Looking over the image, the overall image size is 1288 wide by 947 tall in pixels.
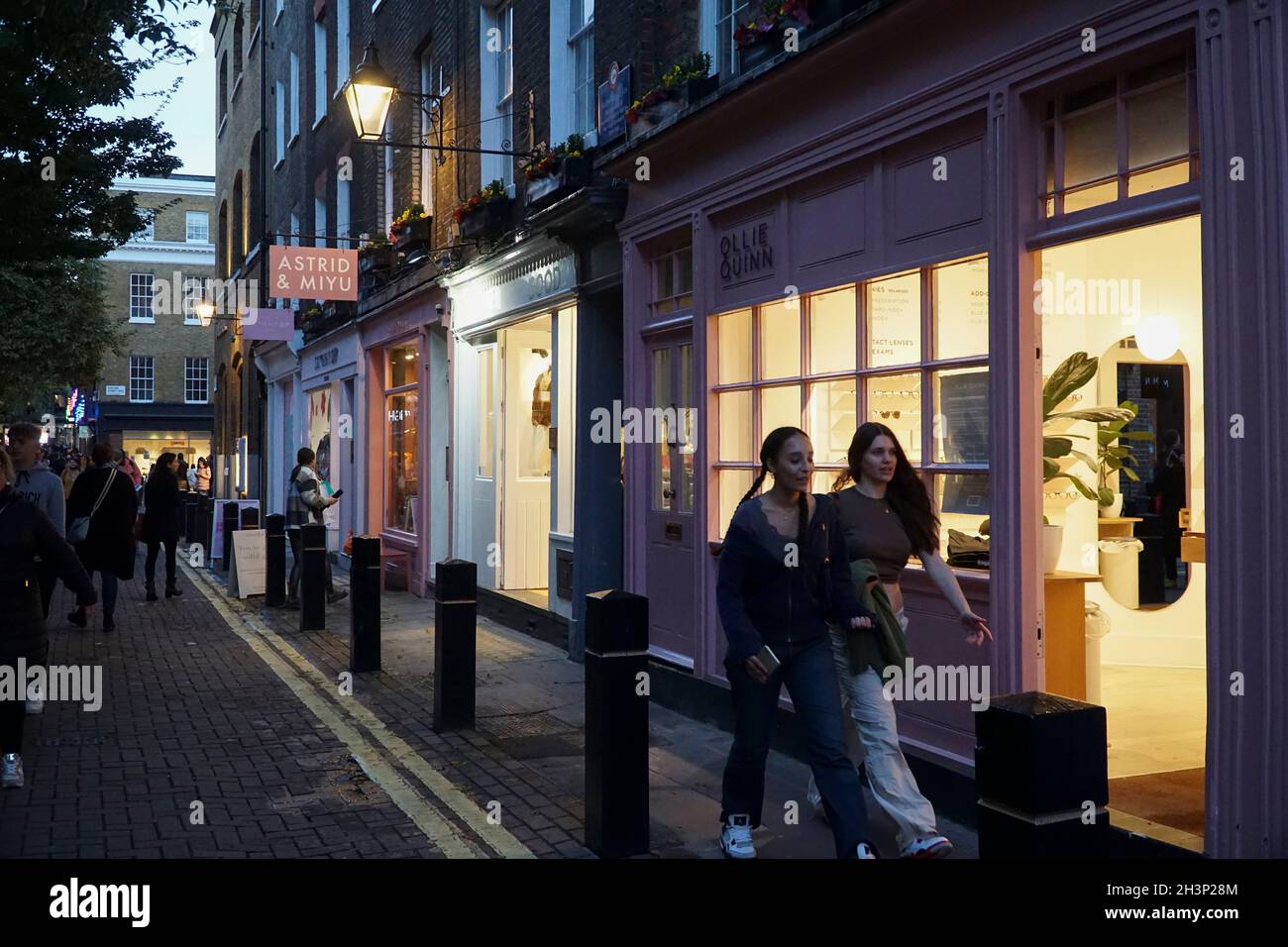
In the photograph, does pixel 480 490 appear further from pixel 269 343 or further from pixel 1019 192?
pixel 269 343

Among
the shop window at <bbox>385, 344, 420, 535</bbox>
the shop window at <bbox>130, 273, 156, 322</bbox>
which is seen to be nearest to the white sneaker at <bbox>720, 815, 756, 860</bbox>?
the shop window at <bbox>385, 344, 420, 535</bbox>

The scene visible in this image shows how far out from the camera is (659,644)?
959 centimetres

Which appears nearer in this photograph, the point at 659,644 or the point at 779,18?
the point at 779,18

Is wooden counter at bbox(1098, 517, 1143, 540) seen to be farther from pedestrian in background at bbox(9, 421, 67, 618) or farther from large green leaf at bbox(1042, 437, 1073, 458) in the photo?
pedestrian in background at bbox(9, 421, 67, 618)

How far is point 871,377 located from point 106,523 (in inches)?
341

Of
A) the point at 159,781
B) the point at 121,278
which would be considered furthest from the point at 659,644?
the point at 121,278

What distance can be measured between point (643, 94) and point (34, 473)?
588 cm

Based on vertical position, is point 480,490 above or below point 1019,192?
below

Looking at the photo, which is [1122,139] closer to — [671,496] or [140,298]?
[671,496]

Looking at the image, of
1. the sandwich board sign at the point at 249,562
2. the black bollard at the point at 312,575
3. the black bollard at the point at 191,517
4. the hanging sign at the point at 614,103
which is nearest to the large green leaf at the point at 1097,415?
the hanging sign at the point at 614,103

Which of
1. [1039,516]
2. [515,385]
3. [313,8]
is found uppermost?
[313,8]

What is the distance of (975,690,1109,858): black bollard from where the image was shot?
3045 millimetres

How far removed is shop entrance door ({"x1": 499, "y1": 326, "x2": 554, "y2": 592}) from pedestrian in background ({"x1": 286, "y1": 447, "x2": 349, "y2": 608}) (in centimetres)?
270

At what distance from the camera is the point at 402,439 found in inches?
701
